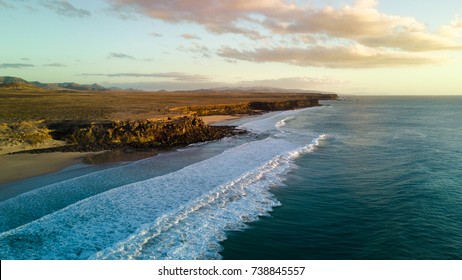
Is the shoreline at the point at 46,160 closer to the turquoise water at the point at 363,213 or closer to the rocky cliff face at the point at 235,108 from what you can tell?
the turquoise water at the point at 363,213

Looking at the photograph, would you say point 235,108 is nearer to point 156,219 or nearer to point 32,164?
point 32,164

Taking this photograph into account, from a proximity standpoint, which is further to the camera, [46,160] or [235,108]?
[235,108]

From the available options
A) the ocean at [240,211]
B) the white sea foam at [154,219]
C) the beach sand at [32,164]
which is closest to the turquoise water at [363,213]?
the ocean at [240,211]

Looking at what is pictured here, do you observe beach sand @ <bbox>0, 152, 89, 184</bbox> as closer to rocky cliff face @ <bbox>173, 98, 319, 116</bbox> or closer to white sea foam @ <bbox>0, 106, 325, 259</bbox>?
white sea foam @ <bbox>0, 106, 325, 259</bbox>

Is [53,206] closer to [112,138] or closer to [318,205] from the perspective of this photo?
[318,205]

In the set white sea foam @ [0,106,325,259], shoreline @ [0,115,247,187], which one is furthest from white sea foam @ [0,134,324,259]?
shoreline @ [0,115,247,187]

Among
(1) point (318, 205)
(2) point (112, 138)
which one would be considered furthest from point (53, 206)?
(2) point (112, 138)

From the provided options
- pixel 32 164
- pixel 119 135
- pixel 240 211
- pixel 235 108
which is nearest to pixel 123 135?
pixel 119 135
